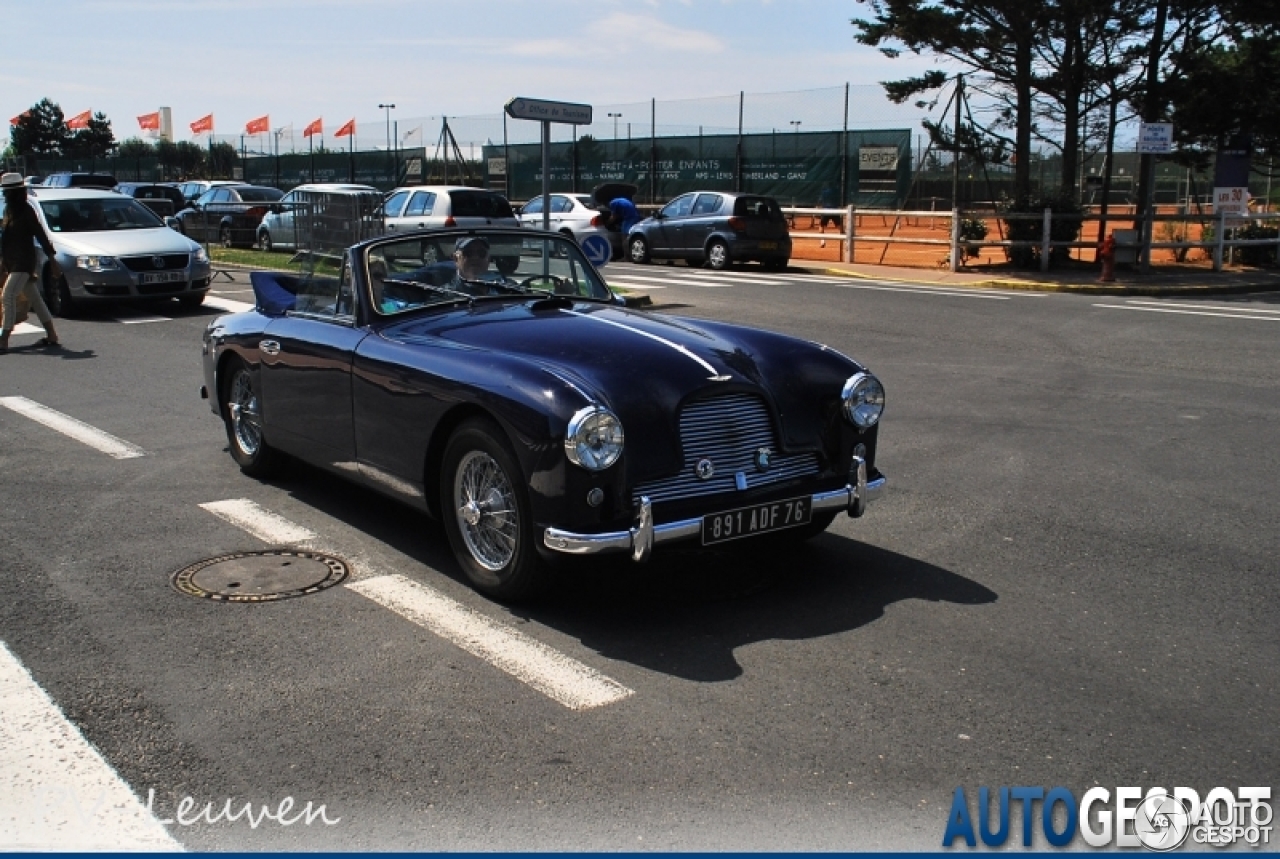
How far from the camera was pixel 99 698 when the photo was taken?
14.3ft

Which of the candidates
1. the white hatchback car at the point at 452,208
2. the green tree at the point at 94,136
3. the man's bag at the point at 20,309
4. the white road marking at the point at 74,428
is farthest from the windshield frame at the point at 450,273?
the green tree at the point at 94,136

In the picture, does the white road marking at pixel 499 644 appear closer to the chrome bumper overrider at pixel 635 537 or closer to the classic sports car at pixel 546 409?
the classic sports car at pixel 546 409

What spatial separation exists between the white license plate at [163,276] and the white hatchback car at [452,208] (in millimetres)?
5409

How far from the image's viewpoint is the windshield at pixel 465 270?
20.9 ft

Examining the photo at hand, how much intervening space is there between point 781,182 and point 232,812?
98.5 ft

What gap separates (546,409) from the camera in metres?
4.89

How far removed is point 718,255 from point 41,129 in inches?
2758

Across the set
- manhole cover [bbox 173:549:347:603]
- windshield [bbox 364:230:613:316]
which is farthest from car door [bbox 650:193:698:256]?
manhole cover [bbox 173:549:347:603]

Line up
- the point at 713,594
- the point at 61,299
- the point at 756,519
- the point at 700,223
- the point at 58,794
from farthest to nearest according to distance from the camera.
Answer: the point at 700,223 → the point at 61,299 → the point at 713,594 → the point at 756,519 → the point at 58,794

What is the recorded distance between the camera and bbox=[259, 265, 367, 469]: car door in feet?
20.6

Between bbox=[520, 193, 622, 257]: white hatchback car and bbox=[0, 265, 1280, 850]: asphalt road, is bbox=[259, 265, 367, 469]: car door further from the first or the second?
bbox=[520, 193, 622, 257]: white hatchback car

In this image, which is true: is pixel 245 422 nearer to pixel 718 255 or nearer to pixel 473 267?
pixel 473 267

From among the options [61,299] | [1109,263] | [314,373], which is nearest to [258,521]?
[314,373]

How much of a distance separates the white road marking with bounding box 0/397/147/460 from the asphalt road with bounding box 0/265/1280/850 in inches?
6.5
